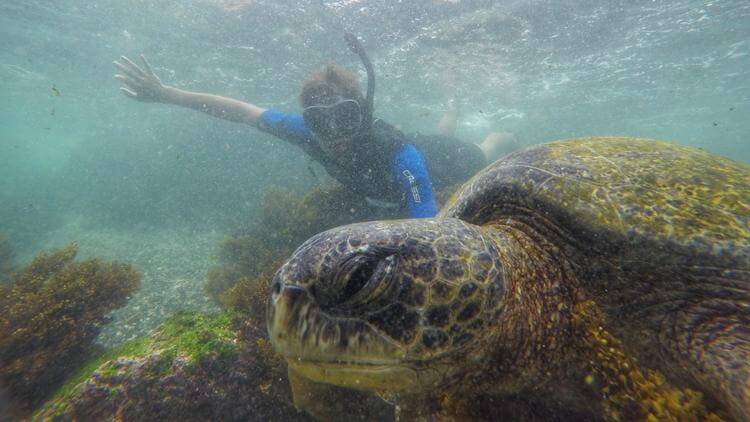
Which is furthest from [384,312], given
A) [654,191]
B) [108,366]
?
[108,366]

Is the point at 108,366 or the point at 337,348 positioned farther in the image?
the point at 108,366

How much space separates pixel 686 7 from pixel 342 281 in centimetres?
2005

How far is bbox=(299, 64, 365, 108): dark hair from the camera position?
253 inches

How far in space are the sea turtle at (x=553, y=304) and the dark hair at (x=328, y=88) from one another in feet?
16.8

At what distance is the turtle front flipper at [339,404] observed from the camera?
2.23m

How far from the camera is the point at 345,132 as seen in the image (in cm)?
631

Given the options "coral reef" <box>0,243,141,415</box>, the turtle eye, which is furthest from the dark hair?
the turtle eye

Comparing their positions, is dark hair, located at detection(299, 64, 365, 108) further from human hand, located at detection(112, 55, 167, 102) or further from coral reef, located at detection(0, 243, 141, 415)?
coral reef, located at detection(0, 243, 141, 415)

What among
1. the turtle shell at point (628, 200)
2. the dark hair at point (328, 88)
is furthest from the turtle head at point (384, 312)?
the dark hair at point (328, 88)

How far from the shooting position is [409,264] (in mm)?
1522

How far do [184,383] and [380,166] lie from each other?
4.79 meters

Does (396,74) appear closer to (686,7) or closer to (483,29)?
(483,29)

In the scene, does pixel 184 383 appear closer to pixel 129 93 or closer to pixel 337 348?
pixel 337 348

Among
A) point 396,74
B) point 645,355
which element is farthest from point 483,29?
point 645,355
